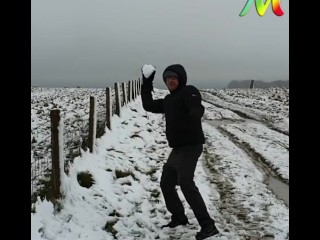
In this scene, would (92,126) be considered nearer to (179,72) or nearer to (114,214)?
(114,214)

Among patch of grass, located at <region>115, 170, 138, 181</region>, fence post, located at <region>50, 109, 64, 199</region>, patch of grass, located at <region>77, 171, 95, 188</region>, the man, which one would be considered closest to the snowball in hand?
the man

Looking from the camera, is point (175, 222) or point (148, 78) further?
point (148, 78)

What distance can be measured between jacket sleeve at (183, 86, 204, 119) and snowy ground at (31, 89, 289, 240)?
1.70 m

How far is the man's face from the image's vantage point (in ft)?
17.1

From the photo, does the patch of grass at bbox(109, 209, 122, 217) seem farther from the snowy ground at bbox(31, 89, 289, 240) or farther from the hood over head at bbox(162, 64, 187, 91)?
the hood over head at bbox(162, 64, 187, 91)

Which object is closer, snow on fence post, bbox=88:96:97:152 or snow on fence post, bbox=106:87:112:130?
snow on fence post, bbox=88:96:97:152

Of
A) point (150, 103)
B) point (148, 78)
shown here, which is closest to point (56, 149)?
point (150, 103)

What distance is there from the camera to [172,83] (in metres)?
5.24

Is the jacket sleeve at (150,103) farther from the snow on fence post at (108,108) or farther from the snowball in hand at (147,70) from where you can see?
the snow on fence post at (108,108)

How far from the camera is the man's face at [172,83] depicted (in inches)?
205

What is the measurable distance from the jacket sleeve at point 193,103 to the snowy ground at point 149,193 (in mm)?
1703

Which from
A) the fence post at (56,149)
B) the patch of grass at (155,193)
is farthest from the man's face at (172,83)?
the patch of grass at (155,193)

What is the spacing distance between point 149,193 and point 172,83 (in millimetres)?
2563
